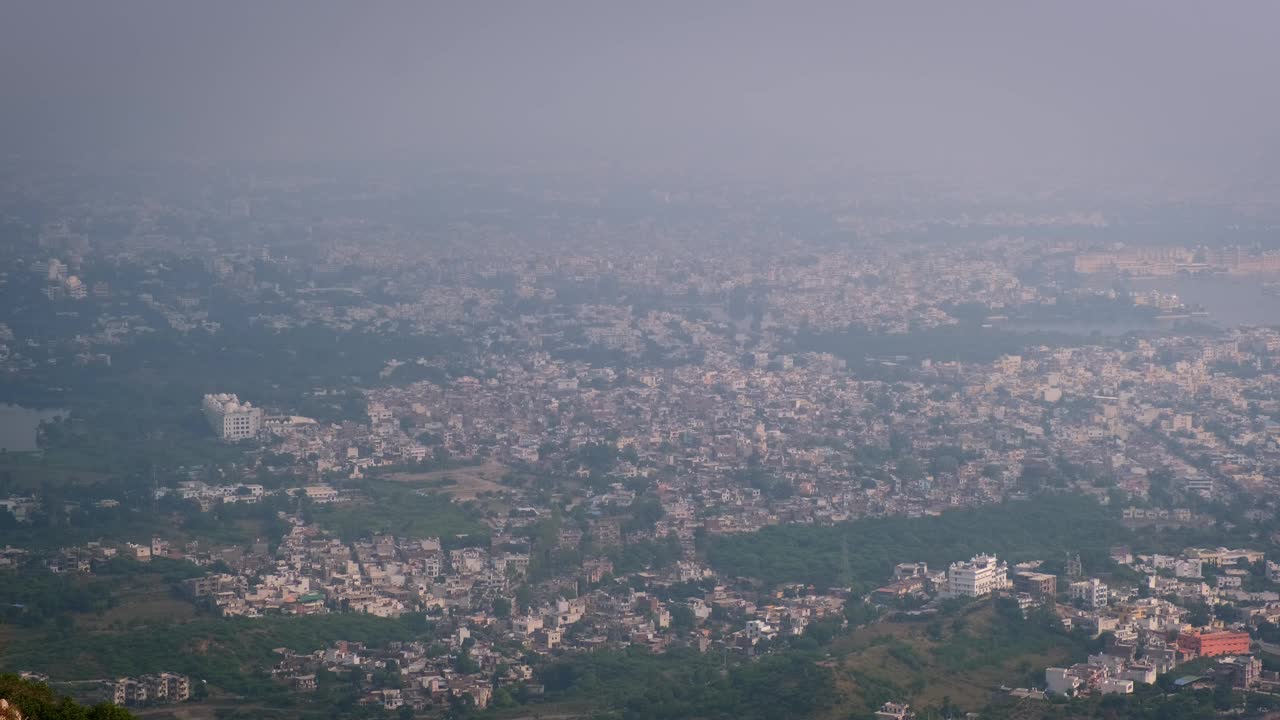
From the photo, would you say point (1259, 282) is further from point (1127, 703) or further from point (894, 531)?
point (1127, 703)

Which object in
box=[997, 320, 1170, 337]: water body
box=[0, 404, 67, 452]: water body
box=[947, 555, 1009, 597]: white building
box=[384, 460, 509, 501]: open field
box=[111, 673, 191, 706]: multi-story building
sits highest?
box=[997, 320, 1170, 337]: water body

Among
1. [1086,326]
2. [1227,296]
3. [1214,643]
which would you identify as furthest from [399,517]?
[1227,296]

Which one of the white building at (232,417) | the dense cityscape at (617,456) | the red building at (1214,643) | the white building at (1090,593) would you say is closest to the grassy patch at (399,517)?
the dense cityscape at (617,456)

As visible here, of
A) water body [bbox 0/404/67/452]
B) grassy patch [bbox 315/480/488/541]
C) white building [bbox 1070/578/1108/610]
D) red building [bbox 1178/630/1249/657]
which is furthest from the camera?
water body [bbox 0/404/67/452]

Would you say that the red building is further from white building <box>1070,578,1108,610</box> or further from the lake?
the lake

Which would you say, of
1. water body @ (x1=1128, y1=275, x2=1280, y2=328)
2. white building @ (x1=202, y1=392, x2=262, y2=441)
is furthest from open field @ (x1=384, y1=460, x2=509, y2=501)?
water body @ (x1=1128, y1=275, x2=1280, y2=328)

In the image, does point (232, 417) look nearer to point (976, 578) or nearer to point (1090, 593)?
point (976, 578)
